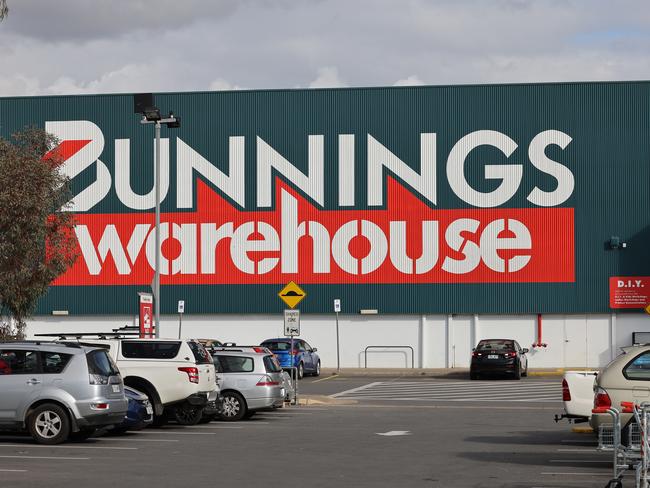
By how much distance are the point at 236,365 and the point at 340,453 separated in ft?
27.2

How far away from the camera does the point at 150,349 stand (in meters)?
24.1

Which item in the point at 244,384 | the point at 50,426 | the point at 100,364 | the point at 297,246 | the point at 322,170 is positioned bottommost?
the point at 50,426

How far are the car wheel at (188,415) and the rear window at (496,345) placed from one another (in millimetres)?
21956

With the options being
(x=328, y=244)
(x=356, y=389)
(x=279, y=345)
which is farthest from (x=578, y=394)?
(x=328, y=244)

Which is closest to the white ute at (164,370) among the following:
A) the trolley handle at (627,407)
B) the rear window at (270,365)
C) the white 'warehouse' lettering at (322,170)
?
the rear window at (270,365)

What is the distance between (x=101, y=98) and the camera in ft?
180

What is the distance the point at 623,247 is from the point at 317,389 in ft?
59.6

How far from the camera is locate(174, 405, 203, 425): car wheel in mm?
25000

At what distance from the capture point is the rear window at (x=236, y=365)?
1061 inches

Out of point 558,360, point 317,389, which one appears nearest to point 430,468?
point 317,389

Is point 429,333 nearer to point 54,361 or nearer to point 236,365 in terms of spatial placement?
point 236,365

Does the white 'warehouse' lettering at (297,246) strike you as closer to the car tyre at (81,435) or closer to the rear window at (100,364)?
the car tyre at (81,435)

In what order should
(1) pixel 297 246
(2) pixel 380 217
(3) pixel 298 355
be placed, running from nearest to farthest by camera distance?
(3) pixel 298 355 → (2) pixel 380 217 → (1) pixel 297 246

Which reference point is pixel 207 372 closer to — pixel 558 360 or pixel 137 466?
pixel 137 466
